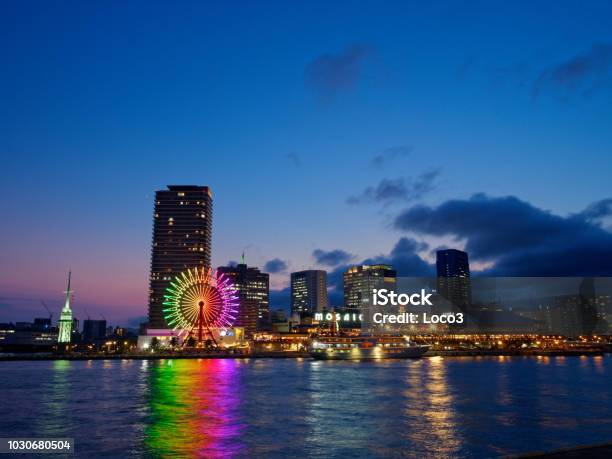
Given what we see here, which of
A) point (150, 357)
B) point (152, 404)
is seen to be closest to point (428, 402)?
point (152, 404)

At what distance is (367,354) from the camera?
186625mm

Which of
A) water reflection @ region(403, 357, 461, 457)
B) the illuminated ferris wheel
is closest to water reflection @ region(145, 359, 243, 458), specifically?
water reflection @ region(403, 357, 461, 457)

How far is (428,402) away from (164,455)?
33158mm

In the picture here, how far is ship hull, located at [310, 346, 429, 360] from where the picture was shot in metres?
186

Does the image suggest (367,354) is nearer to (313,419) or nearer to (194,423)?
(313,419)

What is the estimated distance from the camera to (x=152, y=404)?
56.2m

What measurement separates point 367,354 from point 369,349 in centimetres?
232

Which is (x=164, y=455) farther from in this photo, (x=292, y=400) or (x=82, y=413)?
(x=292, y=400)

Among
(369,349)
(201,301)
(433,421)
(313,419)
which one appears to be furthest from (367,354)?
(433,421)

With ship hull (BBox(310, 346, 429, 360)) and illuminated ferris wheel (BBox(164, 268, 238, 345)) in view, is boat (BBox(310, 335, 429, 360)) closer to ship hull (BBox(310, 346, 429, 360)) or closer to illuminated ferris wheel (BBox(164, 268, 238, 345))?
ship hull (BBox(310, 346, 429, 360))

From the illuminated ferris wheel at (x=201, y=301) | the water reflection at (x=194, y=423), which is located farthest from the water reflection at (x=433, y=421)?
the illuminated ferris wheel at (x=201, y=301)

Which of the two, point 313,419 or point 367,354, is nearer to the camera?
point 313,419

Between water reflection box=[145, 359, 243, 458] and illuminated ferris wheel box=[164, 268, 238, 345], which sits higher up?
illuminated ferris wheel box=[164, 268, 238, 345]

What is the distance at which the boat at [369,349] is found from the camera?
18725 centimetres
